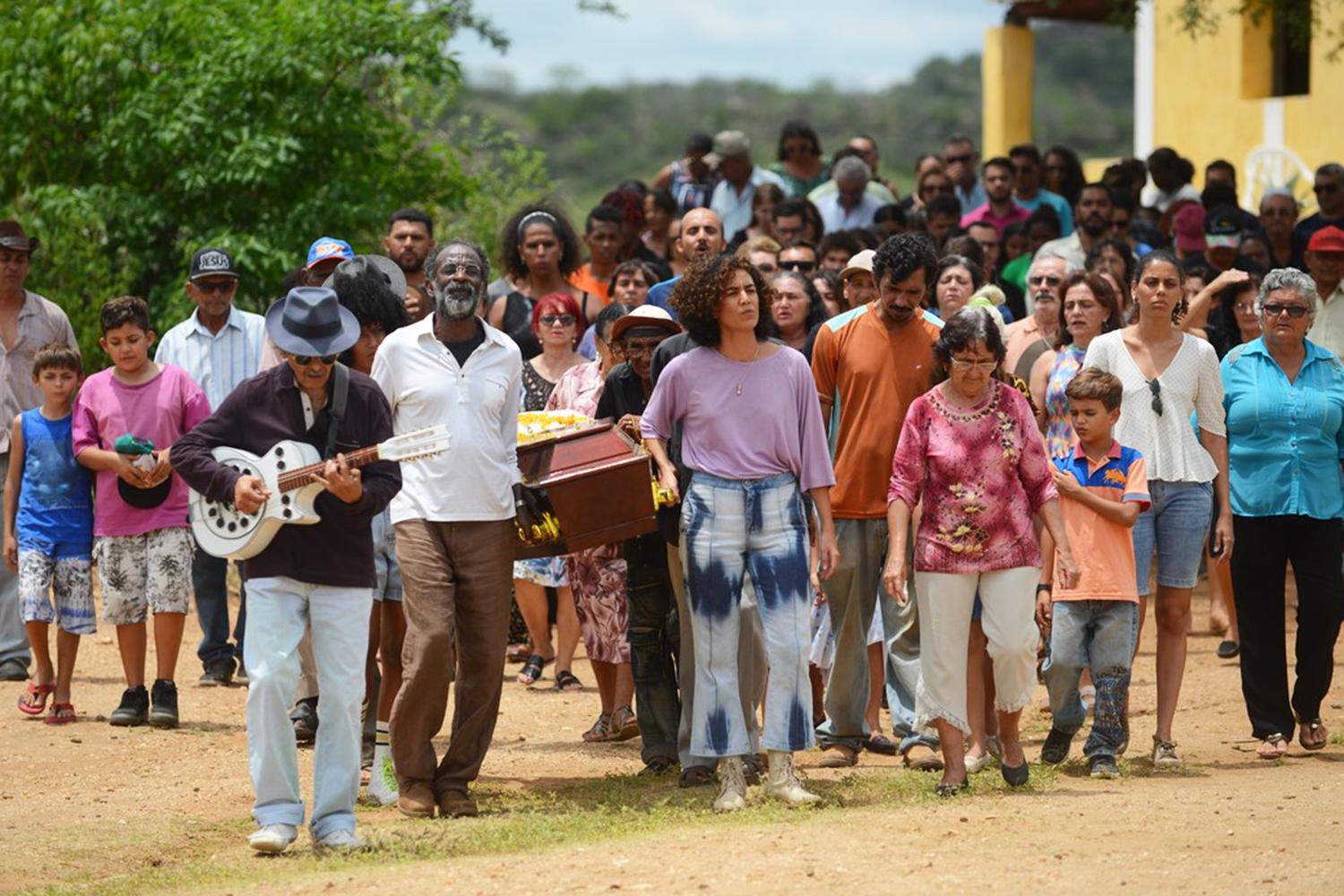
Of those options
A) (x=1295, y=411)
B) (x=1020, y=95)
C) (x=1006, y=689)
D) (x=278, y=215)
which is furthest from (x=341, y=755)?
(x=1020, y=95)

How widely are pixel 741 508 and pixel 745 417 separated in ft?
1.24

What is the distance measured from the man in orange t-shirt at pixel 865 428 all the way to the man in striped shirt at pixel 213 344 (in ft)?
12.3

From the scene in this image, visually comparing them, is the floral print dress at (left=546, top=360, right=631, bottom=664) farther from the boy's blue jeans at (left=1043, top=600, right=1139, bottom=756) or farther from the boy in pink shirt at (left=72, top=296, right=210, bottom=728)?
the boy in pink shirt at (left=72, top=296, right=210, bottom=728)

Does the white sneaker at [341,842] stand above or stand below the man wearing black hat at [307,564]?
below

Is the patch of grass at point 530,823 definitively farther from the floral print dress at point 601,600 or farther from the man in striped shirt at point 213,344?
the man in striped shirt at point 213,344

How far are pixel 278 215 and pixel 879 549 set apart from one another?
26.1 ft

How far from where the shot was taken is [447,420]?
8.41 m

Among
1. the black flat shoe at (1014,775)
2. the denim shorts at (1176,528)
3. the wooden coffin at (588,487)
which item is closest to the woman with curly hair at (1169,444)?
the denim shorts at (1176,528)

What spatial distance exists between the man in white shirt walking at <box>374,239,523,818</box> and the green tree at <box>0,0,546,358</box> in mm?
7267

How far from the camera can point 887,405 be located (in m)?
9.53

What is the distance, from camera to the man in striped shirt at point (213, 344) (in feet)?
38.2

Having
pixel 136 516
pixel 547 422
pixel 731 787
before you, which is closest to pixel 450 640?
pixel 731 787

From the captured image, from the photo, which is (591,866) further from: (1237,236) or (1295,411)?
(1237,236)

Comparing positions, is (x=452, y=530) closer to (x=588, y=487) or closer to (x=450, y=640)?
(x=450, y=640)
